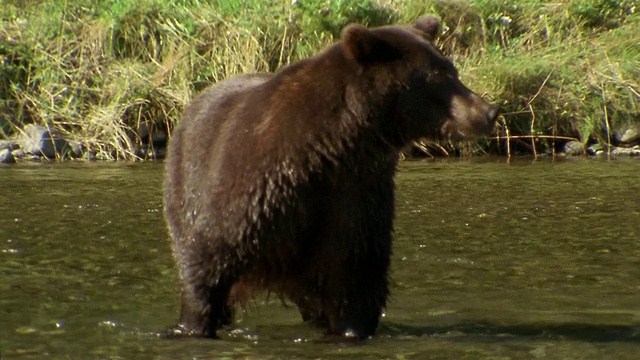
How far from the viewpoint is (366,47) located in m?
5.27

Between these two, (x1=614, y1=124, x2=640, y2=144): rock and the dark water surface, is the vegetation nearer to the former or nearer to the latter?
(x1=614, y1=124, x2=640, y2=144): rock

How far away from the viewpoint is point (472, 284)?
6922 mm

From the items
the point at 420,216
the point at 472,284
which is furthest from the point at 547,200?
the point at 472,284

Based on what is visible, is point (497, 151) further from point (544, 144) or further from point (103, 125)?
point (103, 125)

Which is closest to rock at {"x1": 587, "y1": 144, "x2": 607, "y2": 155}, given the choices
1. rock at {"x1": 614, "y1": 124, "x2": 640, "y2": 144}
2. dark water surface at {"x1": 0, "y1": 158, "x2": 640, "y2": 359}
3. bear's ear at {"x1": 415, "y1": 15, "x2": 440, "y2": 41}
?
rock at {"x1": 614, "y1": 124, "x2": 640, "y2": 144}

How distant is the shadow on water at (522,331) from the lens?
569cm

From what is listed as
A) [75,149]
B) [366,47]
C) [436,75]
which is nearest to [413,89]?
[436,75]

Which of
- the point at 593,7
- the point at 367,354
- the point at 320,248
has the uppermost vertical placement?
the point at 593,7

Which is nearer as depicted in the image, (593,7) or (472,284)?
(472,284)

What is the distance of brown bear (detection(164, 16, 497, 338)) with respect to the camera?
17.4 ft

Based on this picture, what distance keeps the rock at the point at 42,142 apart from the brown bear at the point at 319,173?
839 cm

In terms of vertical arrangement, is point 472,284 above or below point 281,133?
below

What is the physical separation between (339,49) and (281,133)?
18.9 inches

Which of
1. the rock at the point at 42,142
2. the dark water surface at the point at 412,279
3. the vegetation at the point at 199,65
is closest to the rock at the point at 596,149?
the vegetation at the point at 199,65
